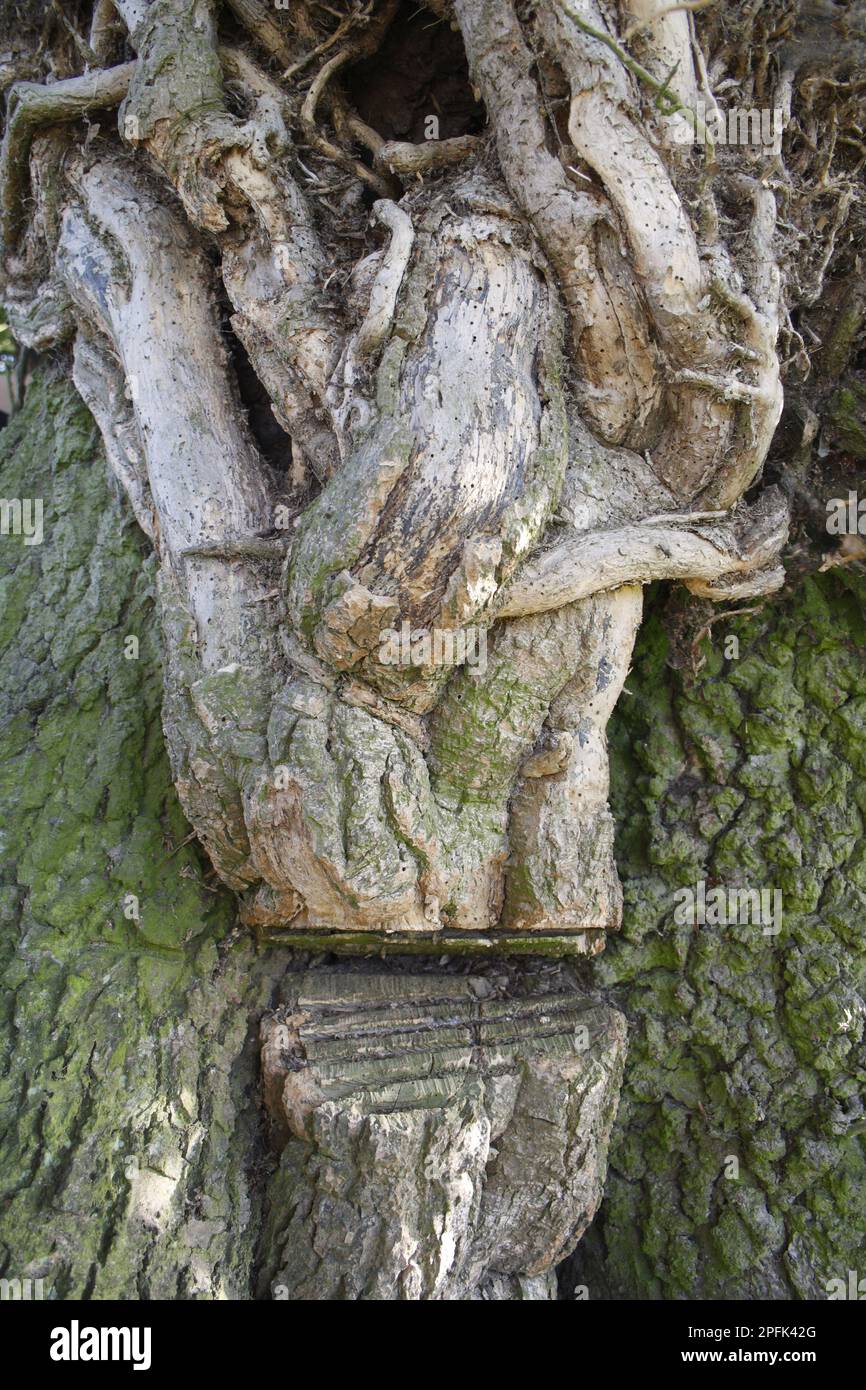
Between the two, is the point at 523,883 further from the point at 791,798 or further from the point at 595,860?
the point at 791,798

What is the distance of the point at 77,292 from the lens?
327 centimetres

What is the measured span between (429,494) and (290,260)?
3.00ft

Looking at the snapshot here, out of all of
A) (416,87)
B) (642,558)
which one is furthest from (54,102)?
(642,558)

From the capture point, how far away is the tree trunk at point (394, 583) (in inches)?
101

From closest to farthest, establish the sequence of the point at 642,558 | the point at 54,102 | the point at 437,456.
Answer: the point at 437,456 → the point at 642,558 → the point at 54,102

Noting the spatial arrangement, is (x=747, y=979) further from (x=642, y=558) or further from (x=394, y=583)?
(x=394, y=583)

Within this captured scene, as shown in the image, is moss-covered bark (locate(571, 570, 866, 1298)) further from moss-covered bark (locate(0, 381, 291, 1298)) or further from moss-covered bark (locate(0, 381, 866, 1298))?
moss-covered bark (locate(0, 381, 291, 1298))

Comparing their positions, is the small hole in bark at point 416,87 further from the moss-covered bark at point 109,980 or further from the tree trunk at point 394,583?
the moss-covered bark at point 109,980

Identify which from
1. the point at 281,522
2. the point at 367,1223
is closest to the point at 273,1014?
the point at 367,1223

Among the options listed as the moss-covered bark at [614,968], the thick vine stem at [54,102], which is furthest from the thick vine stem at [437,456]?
the moss-covered bark at [614,968]

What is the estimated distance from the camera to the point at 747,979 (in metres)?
3.18

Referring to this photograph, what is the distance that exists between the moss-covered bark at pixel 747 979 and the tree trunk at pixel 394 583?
42mm

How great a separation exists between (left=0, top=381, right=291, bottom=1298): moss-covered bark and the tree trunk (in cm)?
1

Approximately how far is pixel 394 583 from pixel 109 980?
4.66ft
